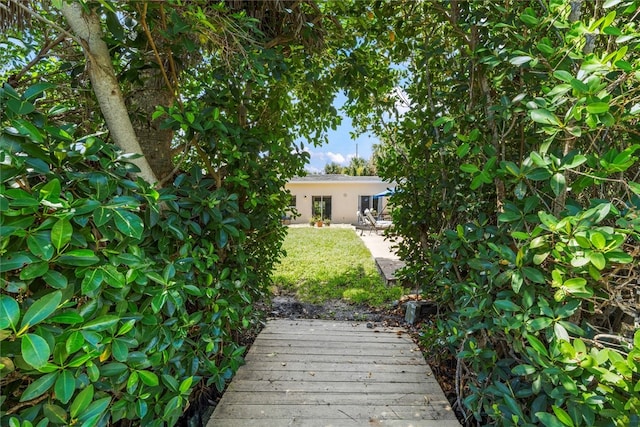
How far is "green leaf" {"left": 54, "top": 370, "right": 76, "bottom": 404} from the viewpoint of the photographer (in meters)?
Result: 0.92

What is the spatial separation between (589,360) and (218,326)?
189 centimetres

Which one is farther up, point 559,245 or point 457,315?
point 559,245

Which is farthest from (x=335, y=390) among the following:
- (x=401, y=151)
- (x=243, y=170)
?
(x=401, y=151)

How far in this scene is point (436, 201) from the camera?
8.90ft

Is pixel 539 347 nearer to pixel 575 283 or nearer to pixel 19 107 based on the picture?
pixel 575 283

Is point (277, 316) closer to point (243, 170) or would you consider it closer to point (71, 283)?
point (243, 170)

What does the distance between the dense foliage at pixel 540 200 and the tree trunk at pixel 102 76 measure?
72.9 inches

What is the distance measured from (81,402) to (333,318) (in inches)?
135

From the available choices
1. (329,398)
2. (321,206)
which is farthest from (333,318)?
(321,206)

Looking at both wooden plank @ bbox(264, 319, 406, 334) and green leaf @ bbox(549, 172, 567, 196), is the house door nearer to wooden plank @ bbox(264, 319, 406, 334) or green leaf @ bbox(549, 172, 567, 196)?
wooden plank @ bbox(264, 319, 406, 334)

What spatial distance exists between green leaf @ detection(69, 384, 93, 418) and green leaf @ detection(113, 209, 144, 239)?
563 mm

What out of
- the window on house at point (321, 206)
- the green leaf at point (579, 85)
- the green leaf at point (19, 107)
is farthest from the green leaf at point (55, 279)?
the window on house at point (321, 206)

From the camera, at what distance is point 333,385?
229 centimetres

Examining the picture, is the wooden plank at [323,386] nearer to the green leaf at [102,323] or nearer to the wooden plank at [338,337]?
the wooden plank at [338,337]
